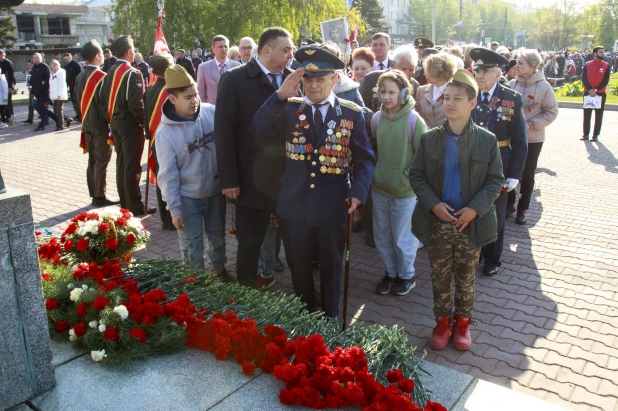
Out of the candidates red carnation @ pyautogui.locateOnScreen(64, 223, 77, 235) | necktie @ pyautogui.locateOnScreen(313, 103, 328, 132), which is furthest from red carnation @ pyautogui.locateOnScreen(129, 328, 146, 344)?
necktie @ pyautogui.locateOnScreen(313, 103, 328, 132)

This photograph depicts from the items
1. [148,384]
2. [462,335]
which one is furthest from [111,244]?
[462,335]

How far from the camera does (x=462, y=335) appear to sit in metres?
4.12

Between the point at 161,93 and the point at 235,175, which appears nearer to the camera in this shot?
the point at 235,175

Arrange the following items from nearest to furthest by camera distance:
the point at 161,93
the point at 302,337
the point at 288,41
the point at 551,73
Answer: the point at 302,337, the point at 288,41, the point at 161,93, the point at 551,73

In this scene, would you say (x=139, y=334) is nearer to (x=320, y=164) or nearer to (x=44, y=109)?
(x=320, y=164)

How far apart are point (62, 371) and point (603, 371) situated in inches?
134

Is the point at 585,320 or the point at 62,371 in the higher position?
the point at 62,371

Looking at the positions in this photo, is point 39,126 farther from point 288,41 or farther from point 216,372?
point 216,372

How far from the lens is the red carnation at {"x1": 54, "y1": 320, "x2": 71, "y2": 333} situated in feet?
11.4

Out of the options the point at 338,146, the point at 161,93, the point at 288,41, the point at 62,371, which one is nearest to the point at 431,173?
the point at 338,146

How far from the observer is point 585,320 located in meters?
4.57

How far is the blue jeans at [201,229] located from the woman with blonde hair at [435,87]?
7.44 feet

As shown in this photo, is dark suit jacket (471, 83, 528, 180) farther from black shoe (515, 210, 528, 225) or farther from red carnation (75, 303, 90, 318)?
red carnation (75, 303, 90, 318)

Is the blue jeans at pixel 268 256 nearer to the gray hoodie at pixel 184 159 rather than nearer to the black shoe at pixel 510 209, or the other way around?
the gray hoodie at pixel 184 159
